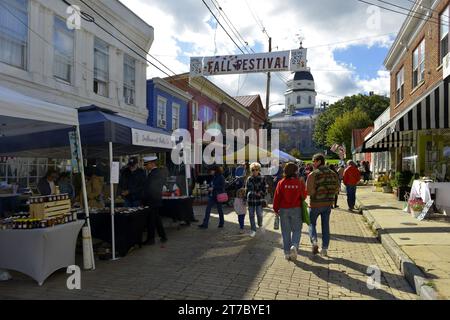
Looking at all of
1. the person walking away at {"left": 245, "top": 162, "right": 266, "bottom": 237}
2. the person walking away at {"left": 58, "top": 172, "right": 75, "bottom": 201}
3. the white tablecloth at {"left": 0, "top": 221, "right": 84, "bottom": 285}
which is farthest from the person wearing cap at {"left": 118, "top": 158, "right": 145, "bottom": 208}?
the white tablecloth at {"left": 0, "top": 221, "right": 84, "bottom": 285}

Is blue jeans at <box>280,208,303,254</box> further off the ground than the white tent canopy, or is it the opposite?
the white tent canopy

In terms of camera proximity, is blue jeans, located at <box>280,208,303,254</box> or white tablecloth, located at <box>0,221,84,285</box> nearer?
white tablecloth, located at <box>0,221,84,285</box>

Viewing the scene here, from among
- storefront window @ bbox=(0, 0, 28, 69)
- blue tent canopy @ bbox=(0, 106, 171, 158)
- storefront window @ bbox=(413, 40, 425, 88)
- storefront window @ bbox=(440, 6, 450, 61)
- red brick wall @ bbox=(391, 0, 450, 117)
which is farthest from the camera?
storefront window @ bbox=(413, 40, 425, 88)

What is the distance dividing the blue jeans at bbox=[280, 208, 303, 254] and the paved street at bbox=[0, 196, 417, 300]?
331 mm

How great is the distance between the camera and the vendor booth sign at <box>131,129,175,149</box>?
25.6ft

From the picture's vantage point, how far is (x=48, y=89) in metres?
11.8

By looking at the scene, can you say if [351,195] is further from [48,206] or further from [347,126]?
[347,126]

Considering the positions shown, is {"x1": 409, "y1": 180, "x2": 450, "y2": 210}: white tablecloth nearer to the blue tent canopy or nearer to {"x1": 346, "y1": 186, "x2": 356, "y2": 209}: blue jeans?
{"x1": 346, "y1": 186, "x2": 356, "y2": 209}: blue jeans

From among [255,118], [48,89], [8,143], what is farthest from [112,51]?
[255,118]

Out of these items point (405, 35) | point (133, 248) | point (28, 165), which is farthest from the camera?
point (405, 35)

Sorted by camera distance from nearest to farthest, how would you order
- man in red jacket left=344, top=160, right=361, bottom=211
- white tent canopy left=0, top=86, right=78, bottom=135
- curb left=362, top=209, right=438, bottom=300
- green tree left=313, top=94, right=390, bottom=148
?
curb left=362, top=209, right=438, bottom=300 < white tent canopy left=0, top=86, right=78, bottom=135 < man in red jacket left=344, top=160, right=361, bottom=211 < green tree left=313, top=94, right=390, bottom=148

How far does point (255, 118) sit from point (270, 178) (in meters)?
27.2

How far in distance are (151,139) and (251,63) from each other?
21.8 ft
